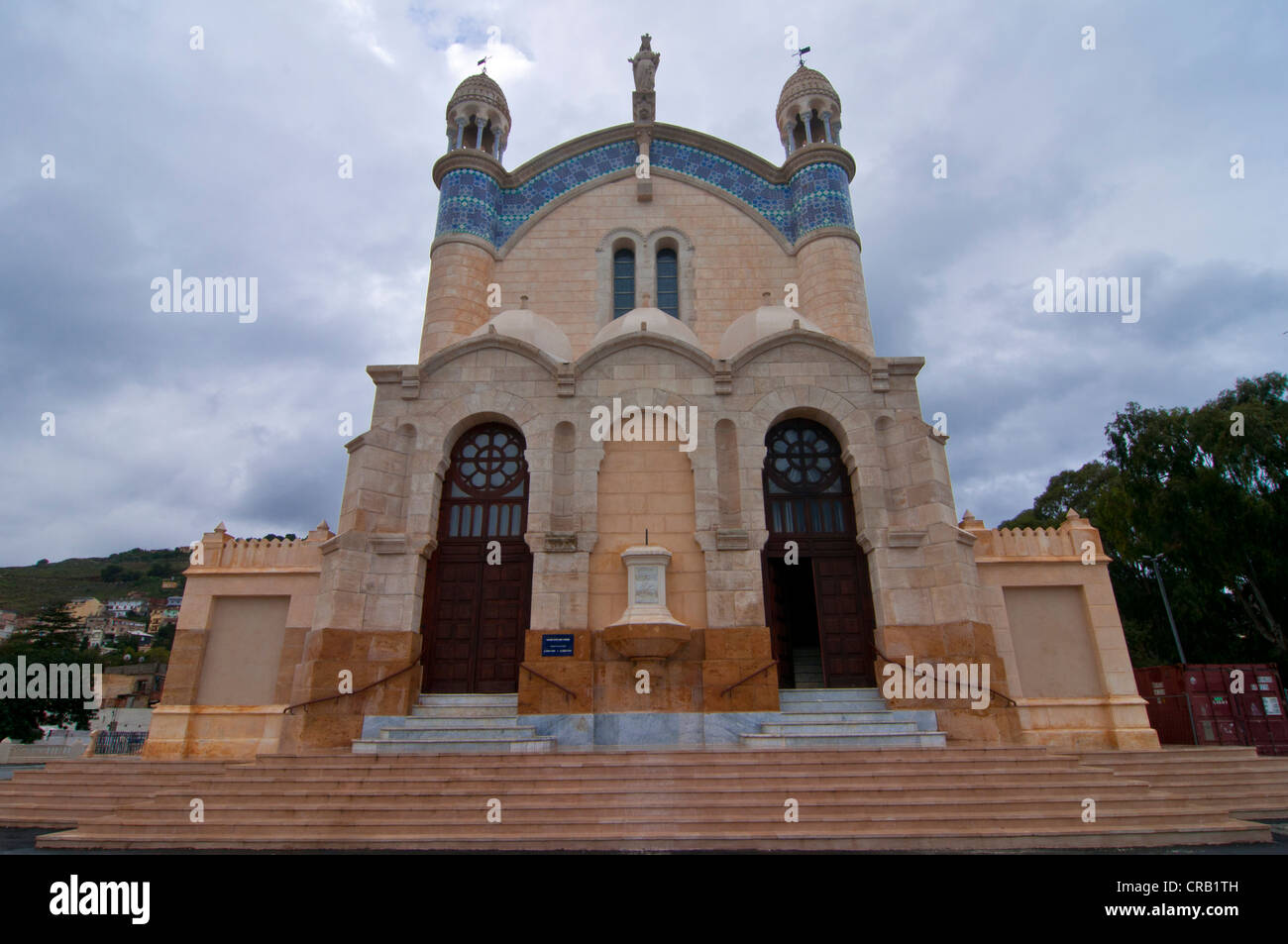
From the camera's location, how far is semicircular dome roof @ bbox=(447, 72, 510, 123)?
2025cm

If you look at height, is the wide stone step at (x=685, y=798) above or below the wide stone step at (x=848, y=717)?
below

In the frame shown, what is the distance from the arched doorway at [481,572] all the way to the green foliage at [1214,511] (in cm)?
2357

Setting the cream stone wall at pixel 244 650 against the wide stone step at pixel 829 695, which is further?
the cream stone wall at pixel 244 650

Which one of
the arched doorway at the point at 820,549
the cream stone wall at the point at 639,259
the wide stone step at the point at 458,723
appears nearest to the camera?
the wide stone step at the point at 458,723

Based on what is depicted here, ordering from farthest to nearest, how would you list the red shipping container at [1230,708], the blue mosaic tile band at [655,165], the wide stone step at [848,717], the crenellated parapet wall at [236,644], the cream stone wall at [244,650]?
the blue mosaic tile band at [655,165]
the red shipping container at [1230,708]
the cream stone wall at [244,650]
the crenellated parapet wall at [236,644]
the wide stone step at [848,717]

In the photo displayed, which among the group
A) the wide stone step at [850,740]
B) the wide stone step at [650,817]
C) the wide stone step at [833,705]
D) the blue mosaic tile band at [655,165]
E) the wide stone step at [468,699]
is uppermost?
the blue mosaic tile band at [655,165]

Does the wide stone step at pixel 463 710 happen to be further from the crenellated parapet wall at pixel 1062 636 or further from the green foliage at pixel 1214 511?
the green foliage at pixel 1214 511

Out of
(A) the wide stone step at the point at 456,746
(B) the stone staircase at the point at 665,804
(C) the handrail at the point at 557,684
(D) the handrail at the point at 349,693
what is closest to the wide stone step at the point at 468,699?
(D) the handrail at the point at 349,693

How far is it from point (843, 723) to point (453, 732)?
19.9 ft

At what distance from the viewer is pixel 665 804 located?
25.6ft

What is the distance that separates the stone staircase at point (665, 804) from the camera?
7270 millimetres

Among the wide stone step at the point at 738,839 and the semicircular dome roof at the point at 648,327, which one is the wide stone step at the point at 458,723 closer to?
the wide stone step at the point at 738,839
